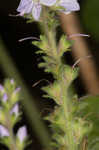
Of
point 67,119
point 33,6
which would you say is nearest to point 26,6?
point 33,6

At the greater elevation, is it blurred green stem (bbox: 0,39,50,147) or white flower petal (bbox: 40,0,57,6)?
white flower petal (bbox: 40,0,57,6)

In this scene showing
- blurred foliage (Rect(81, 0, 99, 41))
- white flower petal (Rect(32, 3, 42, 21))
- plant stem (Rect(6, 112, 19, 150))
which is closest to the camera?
white flower petal (Rect(32, 3, 42, 21))

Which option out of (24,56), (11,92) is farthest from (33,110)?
(11,92)

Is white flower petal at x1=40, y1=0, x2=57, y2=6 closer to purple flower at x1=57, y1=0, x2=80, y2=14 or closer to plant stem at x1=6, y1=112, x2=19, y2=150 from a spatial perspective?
purple flower at x1=57, y1=0, x2=80, y2=14

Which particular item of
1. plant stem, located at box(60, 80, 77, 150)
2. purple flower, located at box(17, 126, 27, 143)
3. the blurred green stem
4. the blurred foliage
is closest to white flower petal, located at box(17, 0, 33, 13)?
plant stem, located at box(60, 80, 77, 150)

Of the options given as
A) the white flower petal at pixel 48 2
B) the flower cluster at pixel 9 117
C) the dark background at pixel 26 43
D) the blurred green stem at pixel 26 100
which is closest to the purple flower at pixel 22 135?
the flower cluster at pixel 9 117

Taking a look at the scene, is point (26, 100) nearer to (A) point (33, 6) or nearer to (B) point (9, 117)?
(B) point (9, 117)
